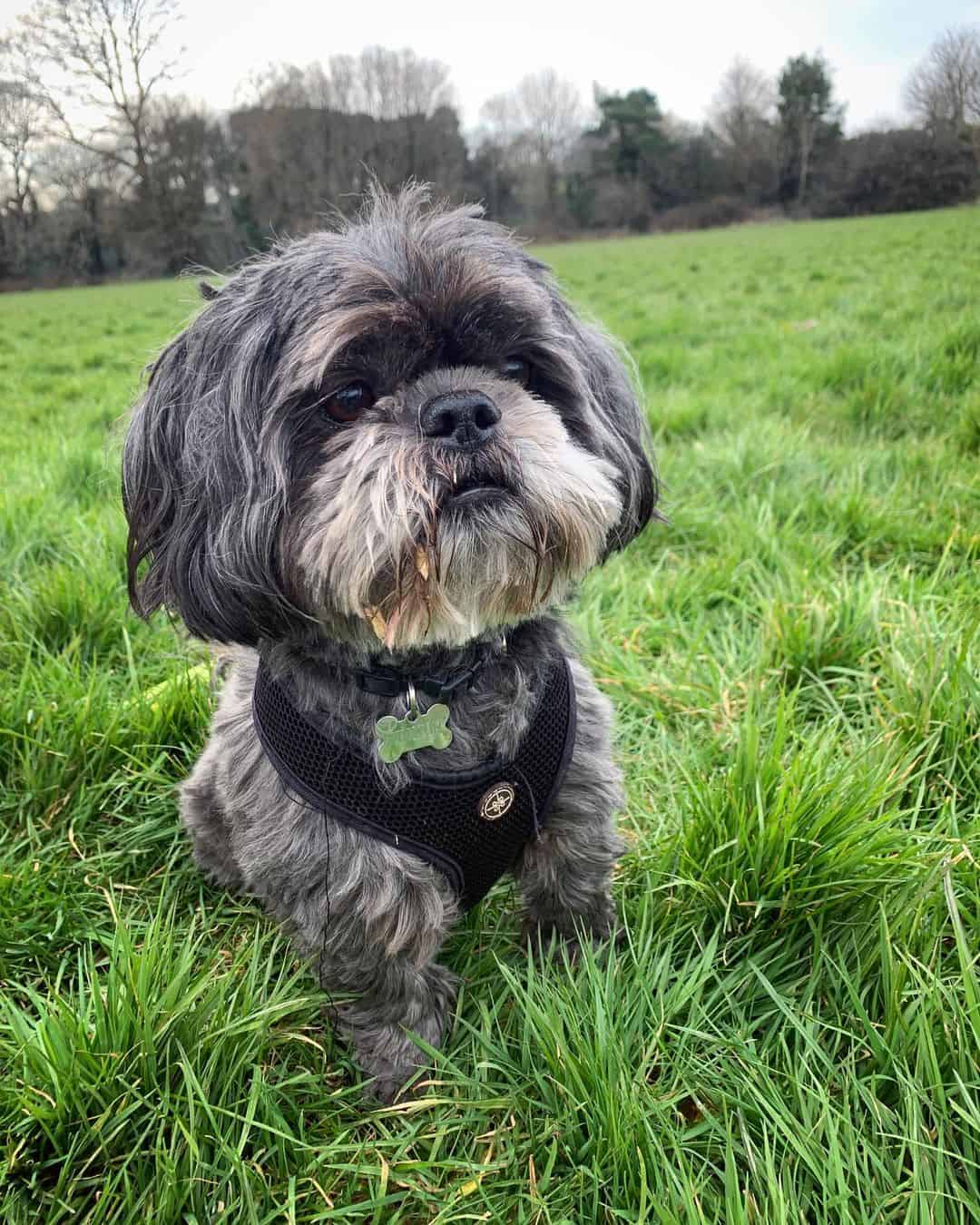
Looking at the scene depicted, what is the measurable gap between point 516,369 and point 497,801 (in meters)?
0.92

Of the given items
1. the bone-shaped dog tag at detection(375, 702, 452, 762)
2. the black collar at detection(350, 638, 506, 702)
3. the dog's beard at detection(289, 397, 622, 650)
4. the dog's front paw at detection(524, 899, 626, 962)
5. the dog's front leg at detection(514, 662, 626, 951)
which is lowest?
the dog's front paw at detection(524, 899, 626, 962)

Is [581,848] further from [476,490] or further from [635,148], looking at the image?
[635,148]

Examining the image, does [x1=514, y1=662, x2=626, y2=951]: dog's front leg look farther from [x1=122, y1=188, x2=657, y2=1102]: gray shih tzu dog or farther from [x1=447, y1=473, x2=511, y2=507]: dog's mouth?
[x1=447, y1=473, x2=511, y2=507]: dog's mouth

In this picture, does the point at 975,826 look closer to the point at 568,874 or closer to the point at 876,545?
the point at 568,874

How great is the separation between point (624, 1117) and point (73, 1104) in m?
1.03

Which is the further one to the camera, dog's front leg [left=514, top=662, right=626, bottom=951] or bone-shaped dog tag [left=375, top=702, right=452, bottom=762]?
dog's front leg [left=514, top=662, right=626, bottom=951]

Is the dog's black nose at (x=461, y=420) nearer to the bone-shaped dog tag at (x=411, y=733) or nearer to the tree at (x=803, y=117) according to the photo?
the bone-shaped dog tag at (x=411, y=733)

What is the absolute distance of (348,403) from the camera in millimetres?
1655

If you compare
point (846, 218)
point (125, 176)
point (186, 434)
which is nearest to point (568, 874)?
point (186, 434)

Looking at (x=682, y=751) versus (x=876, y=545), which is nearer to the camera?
(x=682, y=751)

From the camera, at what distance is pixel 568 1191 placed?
1522mm

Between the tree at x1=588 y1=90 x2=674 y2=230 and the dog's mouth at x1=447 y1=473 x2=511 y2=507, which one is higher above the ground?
the tree at x1=588 y1=90 x2=674 y2=230

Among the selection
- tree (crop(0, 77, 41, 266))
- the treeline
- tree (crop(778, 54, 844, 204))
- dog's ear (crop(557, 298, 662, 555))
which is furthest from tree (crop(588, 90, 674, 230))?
dog's ear (crop(557, 298, 662, 555))

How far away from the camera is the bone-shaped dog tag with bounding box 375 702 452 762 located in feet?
5.52
